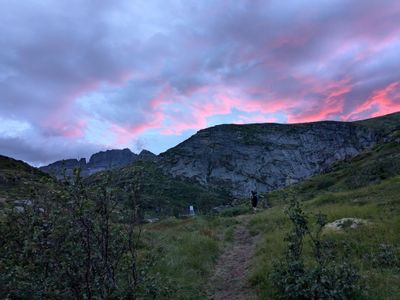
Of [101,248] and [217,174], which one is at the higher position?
[217,174]

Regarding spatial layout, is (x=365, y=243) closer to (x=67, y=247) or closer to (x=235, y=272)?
(x=235, y=272)

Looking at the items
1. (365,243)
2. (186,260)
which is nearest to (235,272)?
(186,260)

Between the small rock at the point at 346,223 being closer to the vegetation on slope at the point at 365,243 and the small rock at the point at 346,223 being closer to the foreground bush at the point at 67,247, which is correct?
the vegetation on slope at the point at 365,243

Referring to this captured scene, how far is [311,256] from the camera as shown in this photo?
1130 centimetres

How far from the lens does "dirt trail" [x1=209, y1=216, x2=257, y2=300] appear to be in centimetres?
1023

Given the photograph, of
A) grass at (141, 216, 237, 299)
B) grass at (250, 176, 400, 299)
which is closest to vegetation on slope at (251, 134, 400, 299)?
grass at (250, 176, 400, 299)

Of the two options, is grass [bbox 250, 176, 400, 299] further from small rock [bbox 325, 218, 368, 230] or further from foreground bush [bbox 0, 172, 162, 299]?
foreground bush [bbox 0, 172, 162, 299]

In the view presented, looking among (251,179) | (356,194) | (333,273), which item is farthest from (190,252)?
(251,179)

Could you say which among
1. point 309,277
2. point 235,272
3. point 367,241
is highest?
point 367,241

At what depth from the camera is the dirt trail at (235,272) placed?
1023cm

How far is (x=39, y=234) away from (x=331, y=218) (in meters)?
13.2

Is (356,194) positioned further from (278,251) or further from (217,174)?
(217,174)

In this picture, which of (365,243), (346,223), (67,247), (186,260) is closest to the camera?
(67,247)

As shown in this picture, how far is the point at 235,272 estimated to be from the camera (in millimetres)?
12328
